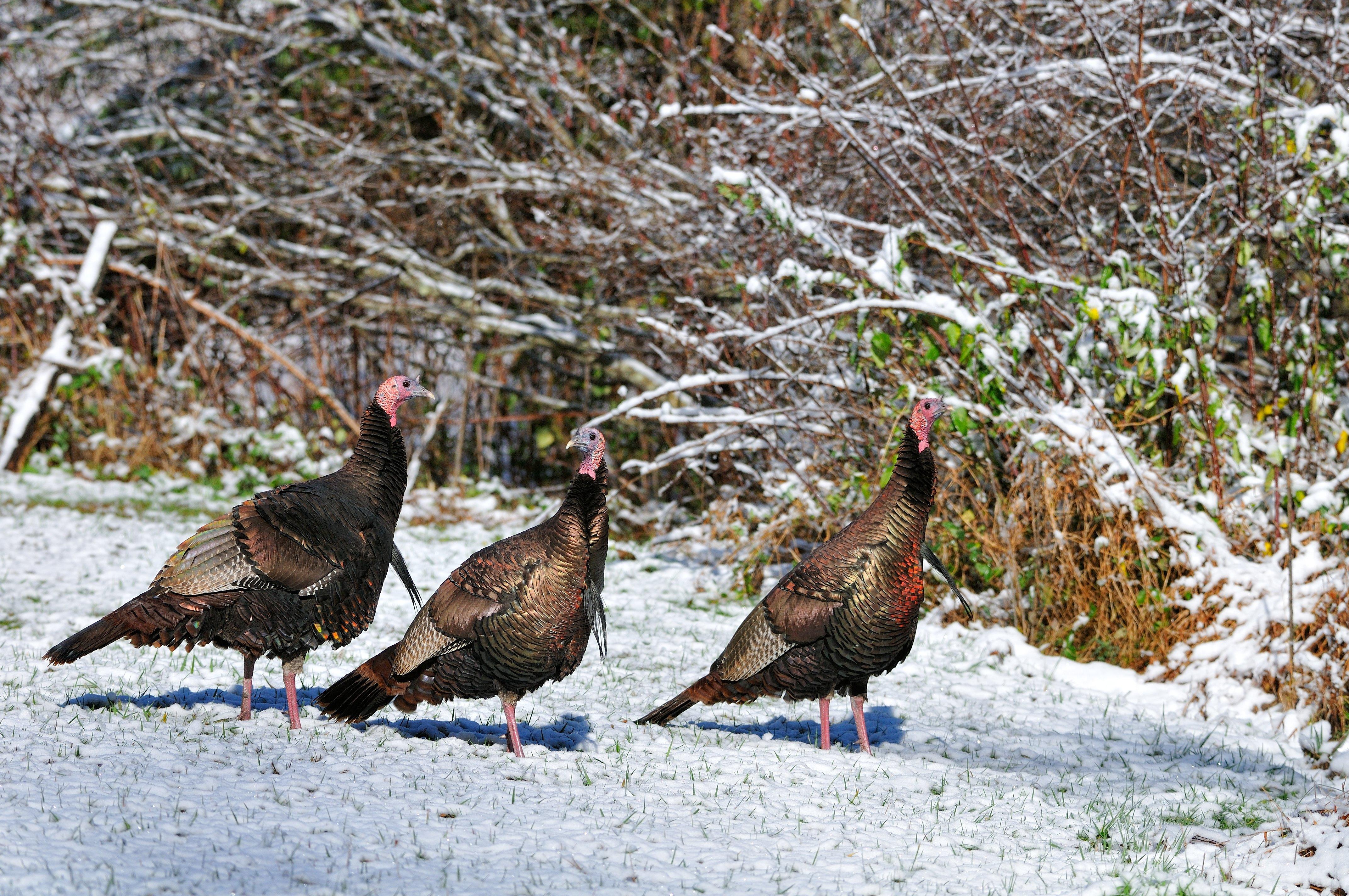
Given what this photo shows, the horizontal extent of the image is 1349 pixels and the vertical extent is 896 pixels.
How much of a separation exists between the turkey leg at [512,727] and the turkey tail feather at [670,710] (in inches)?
24.8

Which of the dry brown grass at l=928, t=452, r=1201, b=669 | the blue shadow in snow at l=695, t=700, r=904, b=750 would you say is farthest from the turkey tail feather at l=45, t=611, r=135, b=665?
the dry brown grass at l=928, t=452, r=1201, b=669

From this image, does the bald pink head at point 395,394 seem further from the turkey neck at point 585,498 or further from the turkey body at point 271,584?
the turkey neck at point 585,498

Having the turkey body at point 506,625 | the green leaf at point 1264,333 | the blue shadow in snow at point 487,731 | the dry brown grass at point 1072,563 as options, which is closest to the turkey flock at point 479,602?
the turkey body at point 506,625

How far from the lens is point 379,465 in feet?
15.9

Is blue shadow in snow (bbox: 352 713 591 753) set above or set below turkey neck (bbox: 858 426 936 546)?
below

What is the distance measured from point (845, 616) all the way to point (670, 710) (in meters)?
0.86

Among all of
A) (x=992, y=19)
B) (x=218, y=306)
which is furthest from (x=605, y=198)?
(x=218, y=306)

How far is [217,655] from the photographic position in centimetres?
598

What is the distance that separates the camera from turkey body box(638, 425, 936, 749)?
181 inches

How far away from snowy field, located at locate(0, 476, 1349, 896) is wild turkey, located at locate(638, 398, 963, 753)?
273 millimetres

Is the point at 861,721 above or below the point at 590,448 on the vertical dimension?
below

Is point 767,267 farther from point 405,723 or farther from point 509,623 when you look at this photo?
point 509,623

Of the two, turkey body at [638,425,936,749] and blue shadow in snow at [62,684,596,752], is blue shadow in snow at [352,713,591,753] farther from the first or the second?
turkey body at [638,425,936,749]

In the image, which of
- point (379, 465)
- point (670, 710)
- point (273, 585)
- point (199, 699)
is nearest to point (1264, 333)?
point (670, 710)
